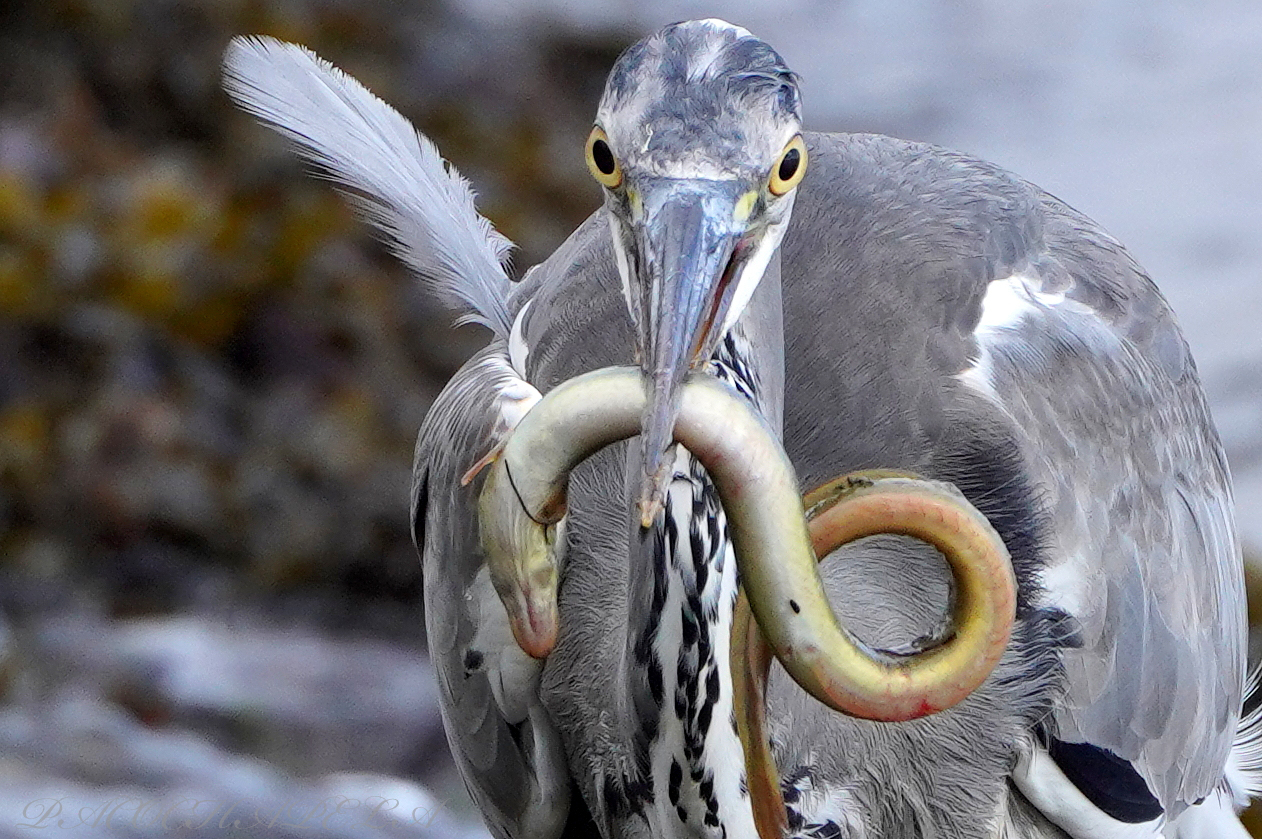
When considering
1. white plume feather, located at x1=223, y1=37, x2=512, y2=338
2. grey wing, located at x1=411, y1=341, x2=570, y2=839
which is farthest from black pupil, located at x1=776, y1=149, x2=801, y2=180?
white plume feather, located at x1=223, y1=37, x2=512, y2=338

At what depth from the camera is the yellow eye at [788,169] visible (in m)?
1.78

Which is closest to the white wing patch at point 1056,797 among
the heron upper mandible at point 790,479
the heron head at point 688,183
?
the heron upper mandible at point 790,479

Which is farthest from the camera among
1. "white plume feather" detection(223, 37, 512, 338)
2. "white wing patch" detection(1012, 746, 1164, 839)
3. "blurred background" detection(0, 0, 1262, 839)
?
"blurred background" detection(0, 0, 1262, 839)

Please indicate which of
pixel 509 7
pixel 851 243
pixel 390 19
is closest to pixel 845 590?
pixel 851 243

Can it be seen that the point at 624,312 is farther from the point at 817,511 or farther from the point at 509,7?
the point at 509,7

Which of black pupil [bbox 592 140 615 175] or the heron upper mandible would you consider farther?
black pupil [bbox 592 140 615 175]

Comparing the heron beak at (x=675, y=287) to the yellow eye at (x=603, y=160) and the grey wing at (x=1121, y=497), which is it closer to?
the yellow eye at (x=603, y=160)

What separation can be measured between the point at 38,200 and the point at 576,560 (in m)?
2.51

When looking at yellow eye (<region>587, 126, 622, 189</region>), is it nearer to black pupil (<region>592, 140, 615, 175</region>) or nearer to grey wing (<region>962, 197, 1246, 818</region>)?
black pupil (<region>592, 140, 615, 175</region>)

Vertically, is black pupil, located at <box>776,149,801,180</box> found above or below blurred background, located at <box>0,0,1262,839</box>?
below

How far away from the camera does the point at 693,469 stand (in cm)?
193

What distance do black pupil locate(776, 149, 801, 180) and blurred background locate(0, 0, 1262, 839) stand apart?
1549 millimetres

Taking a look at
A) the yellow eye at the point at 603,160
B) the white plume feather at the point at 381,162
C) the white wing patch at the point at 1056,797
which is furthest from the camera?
the white plume feather at the point at 381,162

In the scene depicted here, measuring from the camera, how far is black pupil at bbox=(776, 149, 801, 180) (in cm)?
180
